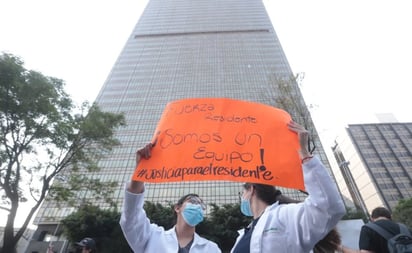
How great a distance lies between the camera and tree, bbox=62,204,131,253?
51.9 feet

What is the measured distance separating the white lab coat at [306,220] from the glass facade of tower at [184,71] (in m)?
24.8

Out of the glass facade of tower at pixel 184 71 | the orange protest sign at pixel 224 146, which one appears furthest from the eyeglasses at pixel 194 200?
the glass facade of tower at pixel 184 71

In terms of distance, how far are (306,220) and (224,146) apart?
752 mm

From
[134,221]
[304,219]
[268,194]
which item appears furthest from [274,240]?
[134,221]

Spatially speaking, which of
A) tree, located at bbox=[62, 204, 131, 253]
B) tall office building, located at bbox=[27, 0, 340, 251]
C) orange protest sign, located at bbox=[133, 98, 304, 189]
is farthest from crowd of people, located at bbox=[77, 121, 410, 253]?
tall office building, located at bbox=[27, 0, 340, 251]

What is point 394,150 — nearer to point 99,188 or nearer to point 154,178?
point 99,188

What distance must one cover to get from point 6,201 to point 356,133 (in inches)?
2366

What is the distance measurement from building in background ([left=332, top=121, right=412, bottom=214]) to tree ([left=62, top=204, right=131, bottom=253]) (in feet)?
124

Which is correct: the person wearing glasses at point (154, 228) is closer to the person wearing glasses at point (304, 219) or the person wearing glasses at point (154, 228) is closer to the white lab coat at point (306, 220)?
the person wearing glasses at point (304, 219)

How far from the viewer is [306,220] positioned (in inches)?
47.9

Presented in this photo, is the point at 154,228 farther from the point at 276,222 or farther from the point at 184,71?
the point at 184,71

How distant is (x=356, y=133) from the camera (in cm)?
5109

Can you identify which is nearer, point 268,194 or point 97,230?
point 268,194

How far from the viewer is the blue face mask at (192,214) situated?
222cm
